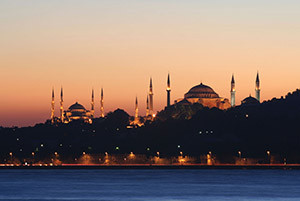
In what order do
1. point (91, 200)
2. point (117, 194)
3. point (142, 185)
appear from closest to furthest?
point (91, 200)
point (117, 194)
point (142, 185)

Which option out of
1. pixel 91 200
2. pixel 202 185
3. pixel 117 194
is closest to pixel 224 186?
Answer: pixel 202 185

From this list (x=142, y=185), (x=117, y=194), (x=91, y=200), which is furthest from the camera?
(x=142, y=185)

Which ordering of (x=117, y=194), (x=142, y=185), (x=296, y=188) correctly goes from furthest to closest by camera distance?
(x=142, y=185) < (x=296, y=188) < (x=117, y=194)

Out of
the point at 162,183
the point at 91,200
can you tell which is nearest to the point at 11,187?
the point at 162,183

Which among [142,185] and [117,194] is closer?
[117,194]

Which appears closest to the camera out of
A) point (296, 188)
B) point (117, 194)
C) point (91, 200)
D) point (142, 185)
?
point (91, 200)

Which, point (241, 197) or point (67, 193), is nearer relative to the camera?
point (241, 197)

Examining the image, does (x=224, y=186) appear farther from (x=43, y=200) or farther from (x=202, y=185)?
(x=43, y=200)

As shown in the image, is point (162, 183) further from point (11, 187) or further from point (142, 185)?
point (11, 187)
